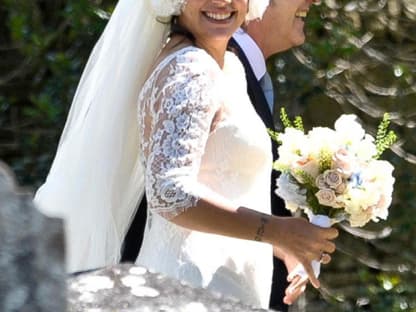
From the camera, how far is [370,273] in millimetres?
6566

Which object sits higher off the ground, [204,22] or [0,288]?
[0,288]

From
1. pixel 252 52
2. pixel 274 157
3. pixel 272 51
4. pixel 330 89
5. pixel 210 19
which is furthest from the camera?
pixel 330 89

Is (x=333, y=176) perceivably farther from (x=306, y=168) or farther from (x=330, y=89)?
(x=330, y=89)

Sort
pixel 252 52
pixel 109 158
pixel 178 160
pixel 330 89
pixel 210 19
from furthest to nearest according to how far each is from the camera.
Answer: pixel 330 89, pixel 252 52, pixel 109 158, pixel 210 19, pixel 178 160

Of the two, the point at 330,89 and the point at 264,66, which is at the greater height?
the point at 264,66

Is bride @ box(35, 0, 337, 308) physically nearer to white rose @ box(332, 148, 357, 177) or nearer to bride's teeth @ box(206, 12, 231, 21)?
bride's teeth @ box(206, 12, 231, 21)

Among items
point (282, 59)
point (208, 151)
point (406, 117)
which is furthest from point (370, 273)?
point (208, 151)

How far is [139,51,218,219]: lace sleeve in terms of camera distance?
3172mm

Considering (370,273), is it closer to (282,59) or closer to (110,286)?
(282,59)

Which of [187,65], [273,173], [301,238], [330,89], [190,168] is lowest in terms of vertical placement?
[330,89]

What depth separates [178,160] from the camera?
10.4 ft

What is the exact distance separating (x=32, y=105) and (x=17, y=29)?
2.29 ft

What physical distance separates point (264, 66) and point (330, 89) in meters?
2.25

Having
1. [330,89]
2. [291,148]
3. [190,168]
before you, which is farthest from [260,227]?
[330,89]
